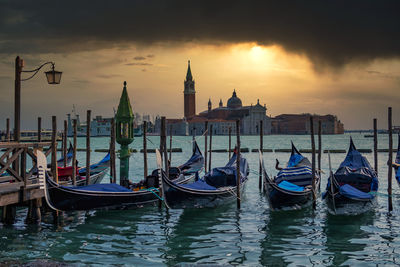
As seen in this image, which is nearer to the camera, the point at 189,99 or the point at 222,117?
the point at 222,117

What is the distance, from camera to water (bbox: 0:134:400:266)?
6.02 meters

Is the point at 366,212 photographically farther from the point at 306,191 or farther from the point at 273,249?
the point at 273,249

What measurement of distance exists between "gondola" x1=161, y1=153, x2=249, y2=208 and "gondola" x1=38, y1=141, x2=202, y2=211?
40cm

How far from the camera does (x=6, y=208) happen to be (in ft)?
25.1

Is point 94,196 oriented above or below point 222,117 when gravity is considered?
below

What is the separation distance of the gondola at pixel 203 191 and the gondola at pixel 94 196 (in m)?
0.40

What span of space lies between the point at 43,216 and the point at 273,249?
13.9 ft

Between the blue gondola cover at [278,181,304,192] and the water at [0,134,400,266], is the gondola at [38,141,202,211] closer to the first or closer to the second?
the water at [0,134,400,266]

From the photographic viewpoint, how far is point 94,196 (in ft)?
25.8

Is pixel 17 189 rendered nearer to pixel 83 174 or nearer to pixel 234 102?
pixel 83 174

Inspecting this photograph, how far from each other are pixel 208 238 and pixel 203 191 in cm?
175

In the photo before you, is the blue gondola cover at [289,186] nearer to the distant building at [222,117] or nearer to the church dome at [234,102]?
the distant building at [222,117]

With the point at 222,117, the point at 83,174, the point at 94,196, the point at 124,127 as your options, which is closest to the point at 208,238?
the point at 94,196

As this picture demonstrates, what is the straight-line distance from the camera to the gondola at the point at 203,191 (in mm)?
8266
